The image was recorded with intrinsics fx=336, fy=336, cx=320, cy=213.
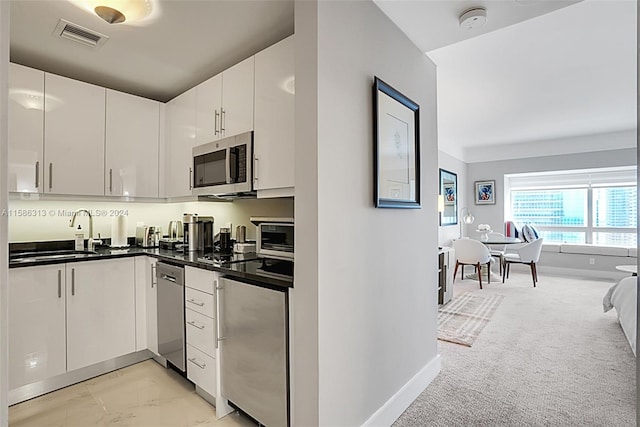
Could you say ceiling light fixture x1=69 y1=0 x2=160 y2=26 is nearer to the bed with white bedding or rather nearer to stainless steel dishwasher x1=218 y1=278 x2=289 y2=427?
stainless steel dishwasher x1=218 y1=278 x2=289 y2=427

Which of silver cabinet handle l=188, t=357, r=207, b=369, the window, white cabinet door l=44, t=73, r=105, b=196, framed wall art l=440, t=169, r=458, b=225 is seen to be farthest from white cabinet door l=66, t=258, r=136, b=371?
the window

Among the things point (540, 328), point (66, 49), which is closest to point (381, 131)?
point (66, 49)

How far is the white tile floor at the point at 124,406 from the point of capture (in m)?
1.95

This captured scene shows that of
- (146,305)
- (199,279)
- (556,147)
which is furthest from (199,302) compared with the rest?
(556,147)

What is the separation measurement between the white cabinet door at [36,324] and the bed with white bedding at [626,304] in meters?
4.22

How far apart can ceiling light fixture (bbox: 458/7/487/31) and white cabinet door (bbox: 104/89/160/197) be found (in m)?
2.58

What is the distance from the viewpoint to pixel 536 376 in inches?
96.4

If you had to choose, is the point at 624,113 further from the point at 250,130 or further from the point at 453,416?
the point at 250,130

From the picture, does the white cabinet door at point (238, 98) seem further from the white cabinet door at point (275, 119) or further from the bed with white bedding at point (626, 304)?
the bed with white bedding at point (626, 304)

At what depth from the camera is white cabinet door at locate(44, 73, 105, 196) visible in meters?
2.48

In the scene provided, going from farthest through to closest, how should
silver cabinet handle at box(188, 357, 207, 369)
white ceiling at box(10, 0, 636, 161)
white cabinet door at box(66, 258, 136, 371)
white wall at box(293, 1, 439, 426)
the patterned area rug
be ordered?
the patterned area rug < white cabinet door at box(66, 258, 136, 371) < silver cabinet handle at box(188, 357, 207, 369) < white ceiling at box(10, 0, 636, 161) < white wall at box(293, 1, 439, 426)

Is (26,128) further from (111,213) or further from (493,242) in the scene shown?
(493,242)

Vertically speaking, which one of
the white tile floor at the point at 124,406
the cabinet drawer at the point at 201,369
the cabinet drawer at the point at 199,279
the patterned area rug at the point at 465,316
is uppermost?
the cabinet drawer at the point at 199,279

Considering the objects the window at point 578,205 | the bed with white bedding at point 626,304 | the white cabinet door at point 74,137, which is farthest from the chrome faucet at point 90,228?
the window at point 578,205
